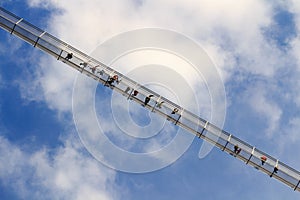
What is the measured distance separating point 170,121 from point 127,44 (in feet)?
Answer: 29.7

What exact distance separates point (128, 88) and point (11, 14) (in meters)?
14.4

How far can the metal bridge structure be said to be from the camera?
36688mm

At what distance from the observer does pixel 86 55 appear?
1479 inches

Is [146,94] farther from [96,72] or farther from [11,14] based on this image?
[11,14]

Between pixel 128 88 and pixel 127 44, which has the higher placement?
pixel 127 44

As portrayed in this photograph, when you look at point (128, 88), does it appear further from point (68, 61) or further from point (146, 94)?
point (68, 61)

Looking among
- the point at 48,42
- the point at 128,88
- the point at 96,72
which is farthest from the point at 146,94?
the point at 48,42

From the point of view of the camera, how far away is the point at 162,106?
1457 inches

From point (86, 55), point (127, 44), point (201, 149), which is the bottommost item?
point (201, 149)

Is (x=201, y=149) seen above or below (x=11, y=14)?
below

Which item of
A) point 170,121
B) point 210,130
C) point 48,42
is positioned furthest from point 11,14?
point 210,130

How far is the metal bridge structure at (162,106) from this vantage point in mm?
36688

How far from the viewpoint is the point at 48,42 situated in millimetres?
37250

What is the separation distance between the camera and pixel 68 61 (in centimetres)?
3734
